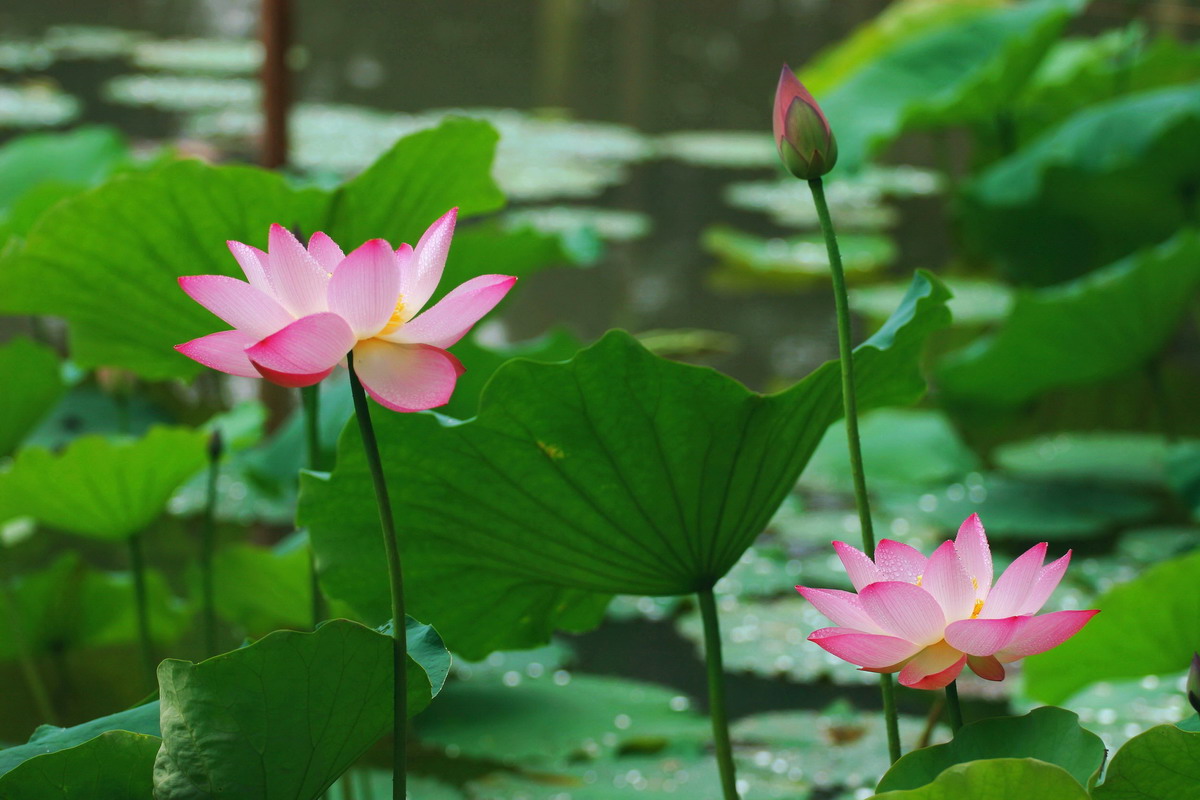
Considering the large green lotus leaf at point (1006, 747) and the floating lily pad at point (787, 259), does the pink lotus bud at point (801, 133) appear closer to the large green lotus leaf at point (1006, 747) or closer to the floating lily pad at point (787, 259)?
the large green lotus leaf at point (1006, 747)

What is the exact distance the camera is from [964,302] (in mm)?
2281

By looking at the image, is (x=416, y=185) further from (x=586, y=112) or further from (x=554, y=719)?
(x=586, y=112)

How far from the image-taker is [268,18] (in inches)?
62.6

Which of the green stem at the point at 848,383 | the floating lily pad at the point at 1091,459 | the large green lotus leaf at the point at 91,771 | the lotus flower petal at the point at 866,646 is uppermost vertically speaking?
the green stem at the point at 848,383

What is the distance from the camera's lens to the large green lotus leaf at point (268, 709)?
42 centimetres

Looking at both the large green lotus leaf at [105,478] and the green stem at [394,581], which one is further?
the large green lotus leaf at [105,478]

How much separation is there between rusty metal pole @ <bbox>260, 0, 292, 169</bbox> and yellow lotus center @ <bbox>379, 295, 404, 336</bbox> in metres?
1.22

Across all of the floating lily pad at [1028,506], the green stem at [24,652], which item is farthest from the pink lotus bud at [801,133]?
the floating lily pad at [1028,506]

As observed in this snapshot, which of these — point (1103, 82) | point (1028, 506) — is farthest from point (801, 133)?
point (1103, 82)

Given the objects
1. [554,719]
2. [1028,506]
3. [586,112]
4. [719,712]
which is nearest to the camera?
[719,712]

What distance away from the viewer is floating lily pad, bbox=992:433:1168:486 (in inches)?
63.3

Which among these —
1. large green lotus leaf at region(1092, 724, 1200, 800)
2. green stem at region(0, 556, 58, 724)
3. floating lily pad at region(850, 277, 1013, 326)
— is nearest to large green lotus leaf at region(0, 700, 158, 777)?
large green lotus leaf at region(1092, 724, 1200, 800)

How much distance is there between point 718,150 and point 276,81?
7.21 ft

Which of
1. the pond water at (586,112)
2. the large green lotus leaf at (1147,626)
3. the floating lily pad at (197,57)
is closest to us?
the large green lotus leaf at (1147,626)
